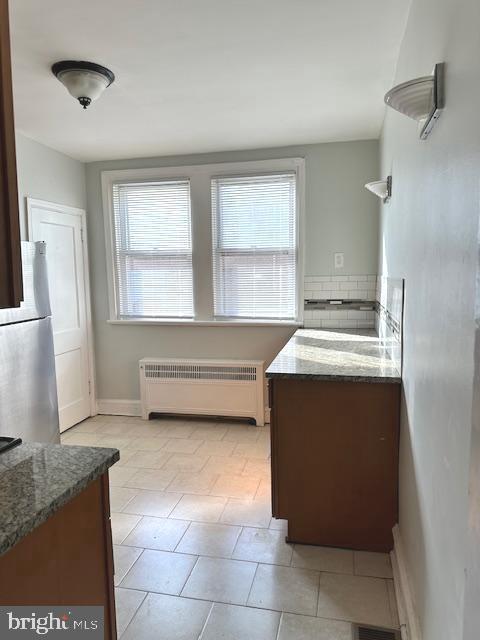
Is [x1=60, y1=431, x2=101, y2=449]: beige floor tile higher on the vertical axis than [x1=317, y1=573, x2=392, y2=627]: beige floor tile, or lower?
higher

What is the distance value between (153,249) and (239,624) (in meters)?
3.22

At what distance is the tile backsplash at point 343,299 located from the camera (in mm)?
3865

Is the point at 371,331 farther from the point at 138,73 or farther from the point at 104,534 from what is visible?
the point at 104,534

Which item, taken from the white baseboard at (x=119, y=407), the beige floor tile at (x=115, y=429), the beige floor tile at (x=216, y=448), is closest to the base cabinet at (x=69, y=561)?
the beige floor tile at (x=216, y=448)

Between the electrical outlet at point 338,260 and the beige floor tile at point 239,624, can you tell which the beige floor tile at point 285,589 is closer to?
the beige floor tile at point 239,624

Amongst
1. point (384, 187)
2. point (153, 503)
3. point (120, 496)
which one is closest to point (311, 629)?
point (153, 503)

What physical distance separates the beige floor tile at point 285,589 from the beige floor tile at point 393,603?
305mm

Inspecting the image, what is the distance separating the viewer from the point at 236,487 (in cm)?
286

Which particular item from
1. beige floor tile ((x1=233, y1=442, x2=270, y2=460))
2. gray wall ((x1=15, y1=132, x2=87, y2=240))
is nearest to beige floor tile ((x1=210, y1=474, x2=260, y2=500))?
beige floor tile ((x1=233, y1=442, x2=270, y2=460))

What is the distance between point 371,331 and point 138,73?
2.52 metres

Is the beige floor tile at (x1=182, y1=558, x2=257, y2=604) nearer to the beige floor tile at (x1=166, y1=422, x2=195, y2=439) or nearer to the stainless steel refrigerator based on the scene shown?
the stainless steel refrigerator

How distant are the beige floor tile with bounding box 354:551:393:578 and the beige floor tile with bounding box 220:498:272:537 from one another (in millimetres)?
524

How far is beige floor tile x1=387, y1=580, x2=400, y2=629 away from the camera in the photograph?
5.71 ft

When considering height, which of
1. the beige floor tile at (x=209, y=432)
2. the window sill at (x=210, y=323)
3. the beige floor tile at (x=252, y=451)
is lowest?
the beige floor tile at (x=252, y=451)
